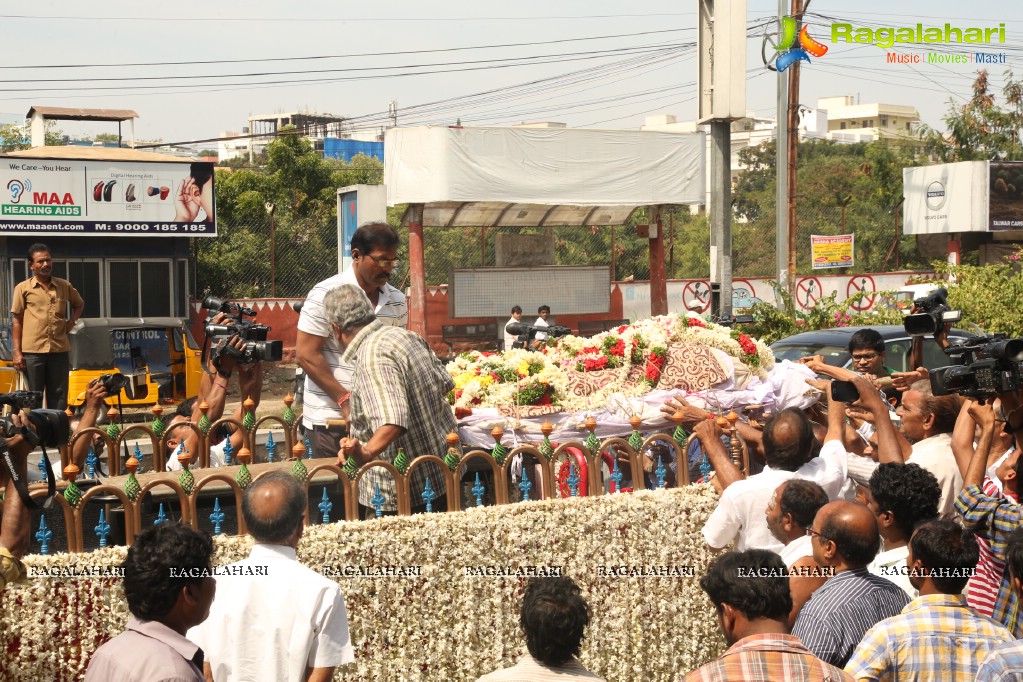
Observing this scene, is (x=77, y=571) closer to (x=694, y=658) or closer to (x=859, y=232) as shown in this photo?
(x=694, y=658)

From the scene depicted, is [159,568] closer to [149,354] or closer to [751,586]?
[751,586]

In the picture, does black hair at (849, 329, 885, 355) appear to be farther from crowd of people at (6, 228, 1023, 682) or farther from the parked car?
the parked car

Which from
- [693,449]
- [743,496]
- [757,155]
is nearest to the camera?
[743,496]

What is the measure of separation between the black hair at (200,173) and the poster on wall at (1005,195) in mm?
18794

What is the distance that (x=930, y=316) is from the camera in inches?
242

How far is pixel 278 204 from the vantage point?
1079 inches

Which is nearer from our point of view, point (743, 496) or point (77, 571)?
point (77, 571)

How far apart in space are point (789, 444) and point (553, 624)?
2078 mm

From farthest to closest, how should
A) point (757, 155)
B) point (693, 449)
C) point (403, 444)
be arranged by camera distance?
point (757, 155) → point (693, 449) → point (403, 444)

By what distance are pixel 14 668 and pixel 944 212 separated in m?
27.5

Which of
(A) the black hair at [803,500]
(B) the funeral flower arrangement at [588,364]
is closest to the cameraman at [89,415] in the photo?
(B) the funeral flower arrangement at [588,364]

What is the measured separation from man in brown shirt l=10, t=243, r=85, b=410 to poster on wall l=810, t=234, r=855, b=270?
21179mm

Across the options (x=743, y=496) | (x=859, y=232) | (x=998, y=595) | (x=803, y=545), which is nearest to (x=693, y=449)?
(x=743, y=496)

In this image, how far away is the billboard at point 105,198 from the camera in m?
18.5
